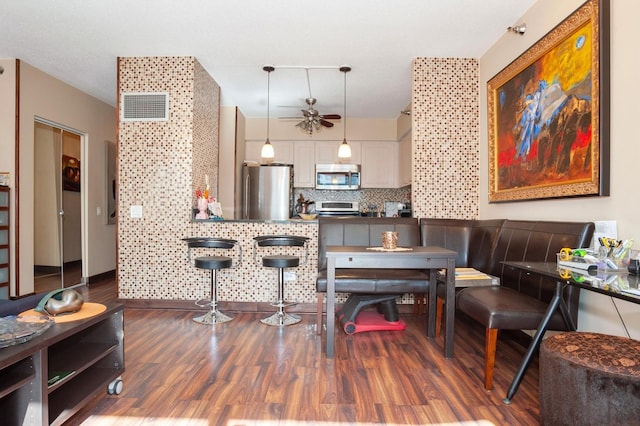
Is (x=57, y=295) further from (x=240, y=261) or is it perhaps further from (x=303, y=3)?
(x=303, y=3)

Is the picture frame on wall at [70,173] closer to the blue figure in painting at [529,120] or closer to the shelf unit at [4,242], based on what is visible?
the shelf unit at [4,242]

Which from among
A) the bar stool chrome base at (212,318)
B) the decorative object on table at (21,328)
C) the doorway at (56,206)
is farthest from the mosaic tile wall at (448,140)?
the doorway at (56,206)

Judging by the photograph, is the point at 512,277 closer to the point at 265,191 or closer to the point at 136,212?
the point at 136,212

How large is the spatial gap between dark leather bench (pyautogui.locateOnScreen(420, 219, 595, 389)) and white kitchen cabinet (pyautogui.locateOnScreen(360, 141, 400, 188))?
3.10 m

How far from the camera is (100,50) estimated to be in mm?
3789

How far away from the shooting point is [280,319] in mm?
3439

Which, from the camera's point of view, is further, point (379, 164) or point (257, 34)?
point (379, 164)

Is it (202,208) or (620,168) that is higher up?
(620,168)

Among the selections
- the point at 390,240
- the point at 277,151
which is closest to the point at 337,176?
the point at 277,151

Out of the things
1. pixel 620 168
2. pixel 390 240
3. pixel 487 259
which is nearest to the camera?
pixel 620 168

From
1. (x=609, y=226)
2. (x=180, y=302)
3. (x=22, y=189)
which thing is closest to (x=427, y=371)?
(x=609, y=226)

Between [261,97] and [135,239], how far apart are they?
2636 millimetres

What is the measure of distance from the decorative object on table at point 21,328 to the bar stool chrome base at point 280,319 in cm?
198

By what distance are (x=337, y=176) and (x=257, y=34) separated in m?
3.28
